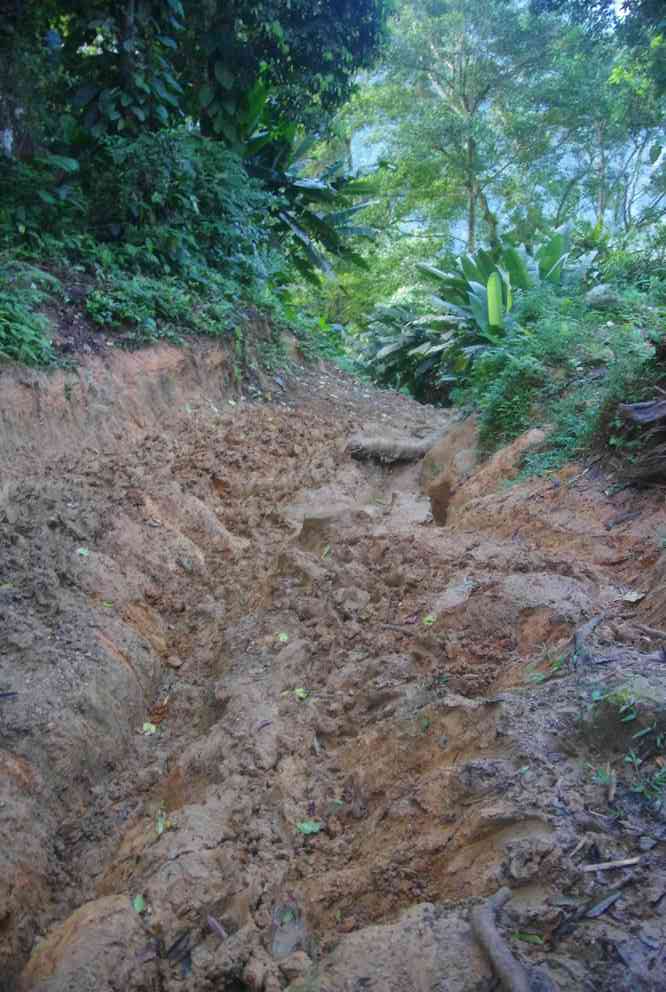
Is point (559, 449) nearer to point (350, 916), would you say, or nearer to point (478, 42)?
point (350, 916)

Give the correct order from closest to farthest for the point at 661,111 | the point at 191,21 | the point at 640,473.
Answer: the point at 640,473 → the point at 191,21 → the point at 661,111

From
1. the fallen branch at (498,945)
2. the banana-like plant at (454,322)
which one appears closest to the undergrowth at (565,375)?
the banana-like plant at (454,322)

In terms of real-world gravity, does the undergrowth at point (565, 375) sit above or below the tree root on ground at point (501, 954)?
above

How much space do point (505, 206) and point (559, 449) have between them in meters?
16.7

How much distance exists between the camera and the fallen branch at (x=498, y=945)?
1.63 meters

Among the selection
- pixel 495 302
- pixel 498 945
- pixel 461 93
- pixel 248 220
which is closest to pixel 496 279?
pixel 495 302

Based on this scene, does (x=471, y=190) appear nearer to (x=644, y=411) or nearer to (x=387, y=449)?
(x=387, y=449)

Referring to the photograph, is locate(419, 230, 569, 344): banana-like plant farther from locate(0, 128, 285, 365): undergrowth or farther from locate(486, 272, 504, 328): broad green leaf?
locate(0, 128, 285, 365): undergrowth

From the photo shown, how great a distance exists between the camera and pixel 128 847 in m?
2.85

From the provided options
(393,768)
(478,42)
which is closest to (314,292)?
(478,42)

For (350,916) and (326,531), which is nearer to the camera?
(350,916)

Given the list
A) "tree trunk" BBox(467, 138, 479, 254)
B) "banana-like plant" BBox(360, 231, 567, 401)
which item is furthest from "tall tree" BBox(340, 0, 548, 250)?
"banana-like plant" BBox(360, 231, 567, 401)

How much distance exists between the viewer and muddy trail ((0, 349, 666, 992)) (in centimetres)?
195

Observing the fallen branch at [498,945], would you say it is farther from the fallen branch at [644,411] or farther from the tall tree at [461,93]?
the tall tree at [461,93]
